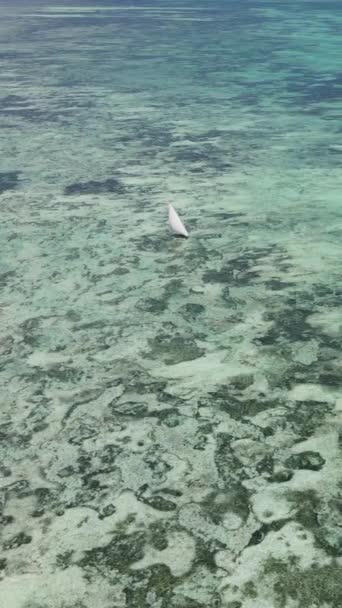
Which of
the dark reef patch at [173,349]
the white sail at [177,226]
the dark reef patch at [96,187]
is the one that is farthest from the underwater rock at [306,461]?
the dark reef patch at [96,187]

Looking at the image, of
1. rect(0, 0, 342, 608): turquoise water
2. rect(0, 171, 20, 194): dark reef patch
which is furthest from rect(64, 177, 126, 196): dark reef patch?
rect(0, 171, 20, 194): dark reef patch

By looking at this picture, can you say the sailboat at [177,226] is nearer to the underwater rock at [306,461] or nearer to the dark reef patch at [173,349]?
the dark reef patch at [173,349]

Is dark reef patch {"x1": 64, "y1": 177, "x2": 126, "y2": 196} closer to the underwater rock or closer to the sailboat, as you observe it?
the sailboat

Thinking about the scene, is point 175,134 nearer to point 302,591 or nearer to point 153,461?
point 153,461

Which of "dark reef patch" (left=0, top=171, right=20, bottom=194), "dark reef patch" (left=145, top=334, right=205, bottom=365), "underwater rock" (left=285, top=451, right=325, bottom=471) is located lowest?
"dark reef patch" (left=0, top=171, right=20, bottom=194)

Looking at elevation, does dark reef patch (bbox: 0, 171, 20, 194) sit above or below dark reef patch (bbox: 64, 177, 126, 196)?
above

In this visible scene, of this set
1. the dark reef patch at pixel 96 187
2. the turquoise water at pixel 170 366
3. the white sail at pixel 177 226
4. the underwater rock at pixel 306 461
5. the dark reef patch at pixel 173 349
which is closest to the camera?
the turquoise water at pixel 170 366
